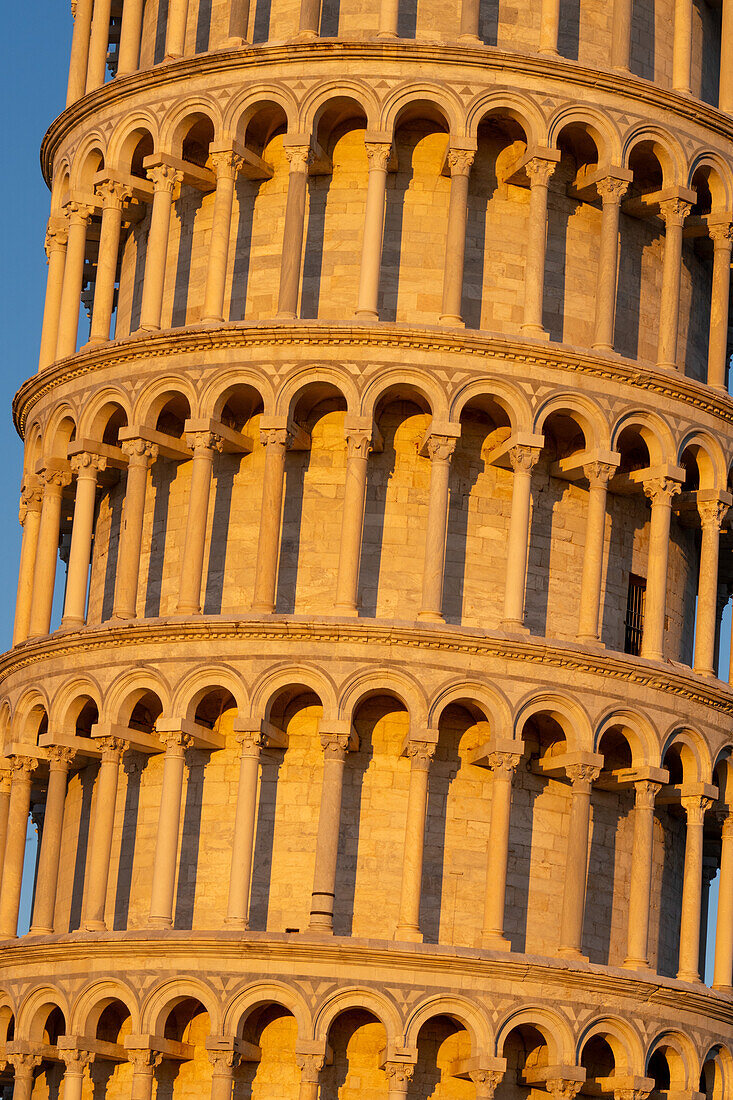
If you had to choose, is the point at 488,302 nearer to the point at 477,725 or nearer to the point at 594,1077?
the point at 477,725

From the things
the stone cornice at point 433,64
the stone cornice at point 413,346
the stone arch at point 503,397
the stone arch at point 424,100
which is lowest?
the stone arch at point 503,397

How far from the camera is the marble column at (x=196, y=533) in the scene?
38.3 m

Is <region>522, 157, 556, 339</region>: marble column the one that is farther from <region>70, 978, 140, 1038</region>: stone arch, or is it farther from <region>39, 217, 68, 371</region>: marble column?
<region>70, 978, 140, 1038</region>: stone arch

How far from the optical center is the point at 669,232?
40.7 meters

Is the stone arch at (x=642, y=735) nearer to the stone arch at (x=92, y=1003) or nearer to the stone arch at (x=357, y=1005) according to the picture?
the stone arch at (x=357, y=1005)

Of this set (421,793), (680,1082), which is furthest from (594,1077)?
→ (421,793)

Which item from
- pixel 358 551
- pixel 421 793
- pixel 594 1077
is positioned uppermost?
pixel 358 551

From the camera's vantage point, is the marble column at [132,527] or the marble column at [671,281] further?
the marble column at [671,281]

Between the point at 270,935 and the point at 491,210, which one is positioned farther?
the point at 491,210

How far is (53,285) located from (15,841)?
947cm

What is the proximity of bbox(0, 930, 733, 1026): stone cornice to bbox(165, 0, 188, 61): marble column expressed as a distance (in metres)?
14.2

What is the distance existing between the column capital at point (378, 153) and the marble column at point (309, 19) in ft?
7.42

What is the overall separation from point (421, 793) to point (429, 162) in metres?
10.3

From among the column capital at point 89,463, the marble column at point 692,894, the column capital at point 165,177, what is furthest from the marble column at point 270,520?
the marble column at point 692,894
